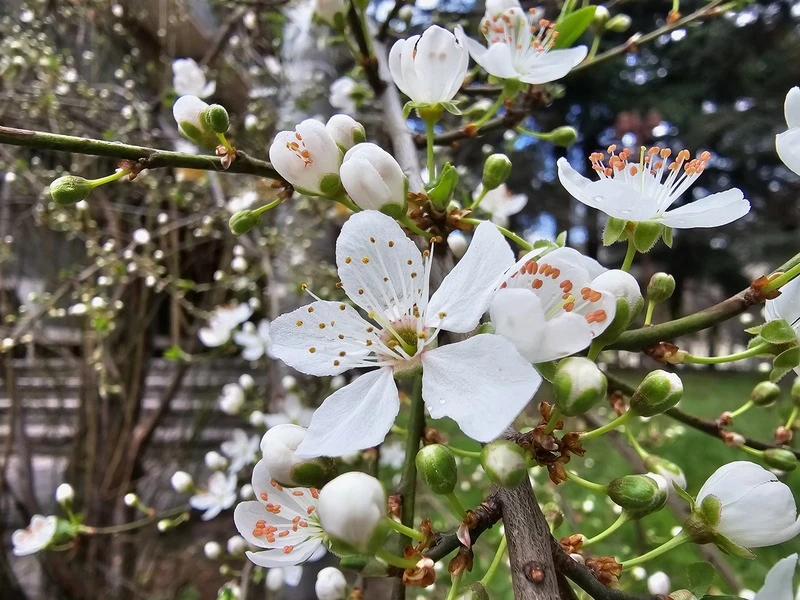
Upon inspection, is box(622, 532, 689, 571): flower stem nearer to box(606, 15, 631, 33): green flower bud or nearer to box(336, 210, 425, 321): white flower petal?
box(336, 210, 425, 321): white flower petal

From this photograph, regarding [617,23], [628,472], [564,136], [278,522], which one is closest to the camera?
[278,522]

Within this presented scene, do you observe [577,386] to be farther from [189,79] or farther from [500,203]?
[189,79]

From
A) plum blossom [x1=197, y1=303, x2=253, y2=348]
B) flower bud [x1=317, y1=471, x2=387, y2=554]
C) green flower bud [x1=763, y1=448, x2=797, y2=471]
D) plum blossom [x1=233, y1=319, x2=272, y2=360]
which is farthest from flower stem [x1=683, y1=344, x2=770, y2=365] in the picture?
plum blossom [x1=197, y1=303, x2=253, y2=348]

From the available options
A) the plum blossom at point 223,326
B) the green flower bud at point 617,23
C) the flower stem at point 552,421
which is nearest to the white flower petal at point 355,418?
the flower stem at point 552,421

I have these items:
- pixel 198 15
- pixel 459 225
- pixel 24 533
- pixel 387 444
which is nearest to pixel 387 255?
pixel 459 225

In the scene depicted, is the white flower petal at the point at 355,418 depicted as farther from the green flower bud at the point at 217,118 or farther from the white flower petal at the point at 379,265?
the green flower bud at the point at 217,118

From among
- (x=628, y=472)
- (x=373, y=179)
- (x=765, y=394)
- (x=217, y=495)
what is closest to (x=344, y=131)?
(x=373, y=179)
